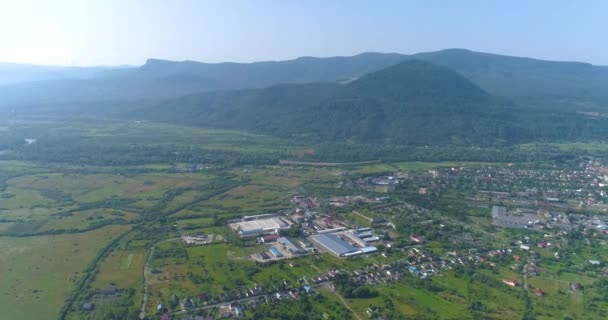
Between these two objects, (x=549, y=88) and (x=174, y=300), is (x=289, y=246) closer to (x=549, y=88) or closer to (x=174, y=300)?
(x=174, y=300)

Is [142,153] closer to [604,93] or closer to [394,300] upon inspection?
[394,300]

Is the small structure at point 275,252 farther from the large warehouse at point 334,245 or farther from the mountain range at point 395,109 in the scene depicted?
the mountain range at point 395,109

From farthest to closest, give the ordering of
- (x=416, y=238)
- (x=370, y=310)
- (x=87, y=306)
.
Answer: (x=416, y=238)
(x=87, y=306)
(x=370, y=310)

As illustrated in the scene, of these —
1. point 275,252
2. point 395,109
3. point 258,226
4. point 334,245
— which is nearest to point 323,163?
point 258,226

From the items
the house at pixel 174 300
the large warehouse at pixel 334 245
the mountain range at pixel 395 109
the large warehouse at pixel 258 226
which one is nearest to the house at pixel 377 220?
the large warehouse at pixel 334 245

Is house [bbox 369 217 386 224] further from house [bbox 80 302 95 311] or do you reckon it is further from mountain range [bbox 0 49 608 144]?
mountain range [bbox 0 49 608 144]

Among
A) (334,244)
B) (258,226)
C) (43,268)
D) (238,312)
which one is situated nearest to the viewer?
(238,312)

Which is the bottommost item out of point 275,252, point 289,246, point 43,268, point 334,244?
point 43,268
